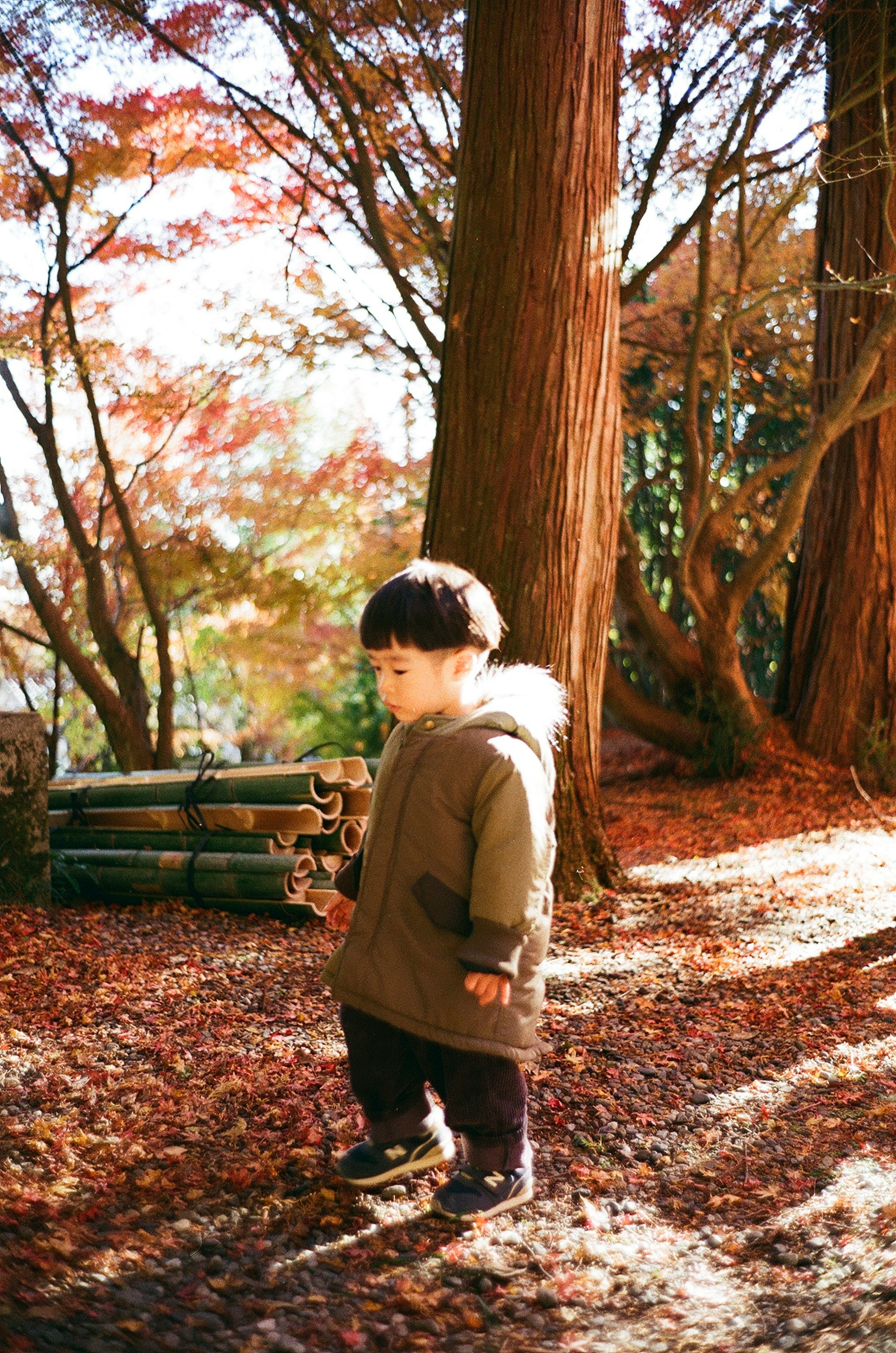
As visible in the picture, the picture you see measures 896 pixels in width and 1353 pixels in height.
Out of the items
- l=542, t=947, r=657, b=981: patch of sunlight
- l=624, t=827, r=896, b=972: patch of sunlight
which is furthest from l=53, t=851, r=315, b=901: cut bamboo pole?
l=624, t=827, r=896, b=972: patch of sunlight

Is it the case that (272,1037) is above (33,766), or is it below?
below

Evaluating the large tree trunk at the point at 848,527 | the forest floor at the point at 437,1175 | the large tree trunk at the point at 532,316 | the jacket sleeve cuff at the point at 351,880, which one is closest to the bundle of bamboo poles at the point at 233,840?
the forest floor at the point at 437,1175

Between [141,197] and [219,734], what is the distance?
6489 mm

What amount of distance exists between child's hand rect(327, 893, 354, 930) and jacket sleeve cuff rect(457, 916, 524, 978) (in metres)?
0.42

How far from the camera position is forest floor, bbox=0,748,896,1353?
1.94m

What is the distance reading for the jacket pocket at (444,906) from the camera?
219 centimetres

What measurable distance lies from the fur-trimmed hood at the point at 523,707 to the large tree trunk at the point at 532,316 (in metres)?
1.79

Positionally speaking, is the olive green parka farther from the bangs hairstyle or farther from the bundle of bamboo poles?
the bundle of bamboo poles

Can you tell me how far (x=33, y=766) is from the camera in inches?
166

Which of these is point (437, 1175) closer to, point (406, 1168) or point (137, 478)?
point (406, 1168)

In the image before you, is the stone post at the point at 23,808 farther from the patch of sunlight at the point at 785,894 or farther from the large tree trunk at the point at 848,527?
the large tree trunk at the point at 848,527

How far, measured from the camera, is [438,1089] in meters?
2.36

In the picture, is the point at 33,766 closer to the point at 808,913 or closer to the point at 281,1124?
the point at 281,1124

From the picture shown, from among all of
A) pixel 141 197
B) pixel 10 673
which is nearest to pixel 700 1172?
pixel 141 197
